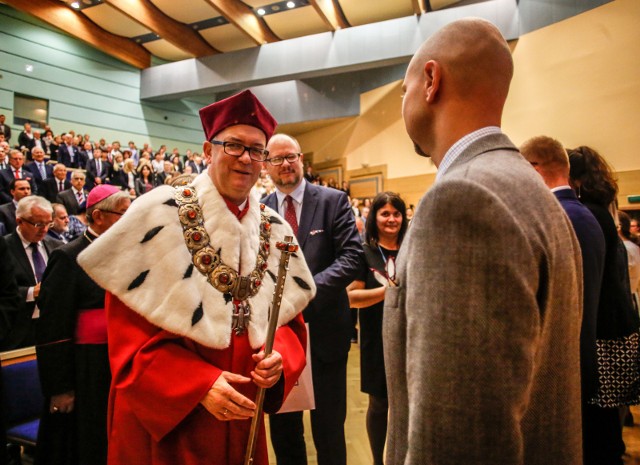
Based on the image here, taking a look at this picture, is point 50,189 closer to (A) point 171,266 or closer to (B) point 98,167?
(B) point 98,167

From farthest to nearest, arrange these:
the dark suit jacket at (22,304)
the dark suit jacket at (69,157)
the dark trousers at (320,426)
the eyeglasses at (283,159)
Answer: the dark suit jacket at (69,157) → the dark suit jacket at (22,304) → the eyeglasses at (283,159) → the dark trousers at (320,426)

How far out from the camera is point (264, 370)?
1426 millimetres

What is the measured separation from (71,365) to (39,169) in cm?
876

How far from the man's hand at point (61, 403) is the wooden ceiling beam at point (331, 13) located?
1169 cm

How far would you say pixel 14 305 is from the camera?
98.0 inches

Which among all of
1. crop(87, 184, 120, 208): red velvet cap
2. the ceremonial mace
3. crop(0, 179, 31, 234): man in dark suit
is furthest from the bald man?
crop(0, 179, 31, 234): man in dark suit

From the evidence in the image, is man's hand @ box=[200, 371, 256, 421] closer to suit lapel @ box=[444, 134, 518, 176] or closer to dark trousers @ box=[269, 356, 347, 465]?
suit lapel @ box=[444, 134, 518, 176]

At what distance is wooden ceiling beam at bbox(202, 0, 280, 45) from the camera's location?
1233cm

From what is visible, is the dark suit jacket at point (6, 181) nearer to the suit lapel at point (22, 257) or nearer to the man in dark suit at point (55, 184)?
the man in dark suit at point (55, 184)

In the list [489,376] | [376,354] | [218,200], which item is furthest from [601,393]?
[218,200]

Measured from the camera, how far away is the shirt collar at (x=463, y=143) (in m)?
0.88

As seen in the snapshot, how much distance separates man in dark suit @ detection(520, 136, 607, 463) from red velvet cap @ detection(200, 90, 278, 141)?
125 centimetres

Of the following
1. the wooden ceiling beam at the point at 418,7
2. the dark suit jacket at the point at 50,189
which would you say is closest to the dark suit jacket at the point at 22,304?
the dark suit jacket at the point at 50,189

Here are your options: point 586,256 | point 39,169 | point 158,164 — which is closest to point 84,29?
point 158,164
